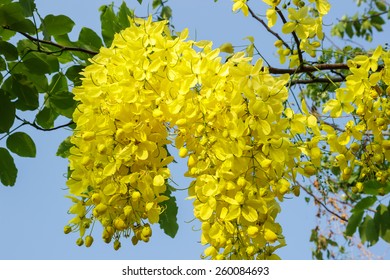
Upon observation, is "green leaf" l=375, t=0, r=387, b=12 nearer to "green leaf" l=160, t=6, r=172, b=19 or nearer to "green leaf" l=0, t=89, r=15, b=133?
"green leaf" l=160, t=6, r=172, b=19

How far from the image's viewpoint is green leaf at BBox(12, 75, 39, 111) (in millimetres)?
1708

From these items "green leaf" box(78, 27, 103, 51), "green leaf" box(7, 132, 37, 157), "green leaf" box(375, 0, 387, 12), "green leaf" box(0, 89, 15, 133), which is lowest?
"green leaf" box(7, 132, 37, 157)

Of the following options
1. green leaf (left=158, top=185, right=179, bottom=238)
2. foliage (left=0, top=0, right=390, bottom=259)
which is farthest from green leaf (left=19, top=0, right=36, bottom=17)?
green leaf (left=158, top=185, right=179, bottom=238)

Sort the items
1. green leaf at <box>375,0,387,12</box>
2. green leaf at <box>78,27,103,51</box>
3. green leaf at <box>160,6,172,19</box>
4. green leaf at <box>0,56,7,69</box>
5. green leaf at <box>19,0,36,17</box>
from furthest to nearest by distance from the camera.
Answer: green leaf at <box>375,0,387,12</box> → green leaf at <box>160,6,172,19</box> → green leaf at <box>78,27,103,51</box> → green leaf at <box>0,56,7,69</box> → green leaf at <box>19,0,36,17</box>

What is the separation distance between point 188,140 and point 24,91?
2.19 feet

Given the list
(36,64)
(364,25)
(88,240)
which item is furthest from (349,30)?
(88,240)

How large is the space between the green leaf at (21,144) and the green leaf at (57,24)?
0.34 m

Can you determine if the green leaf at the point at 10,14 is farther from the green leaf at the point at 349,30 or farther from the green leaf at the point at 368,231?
the green leaf at the point at 349,30

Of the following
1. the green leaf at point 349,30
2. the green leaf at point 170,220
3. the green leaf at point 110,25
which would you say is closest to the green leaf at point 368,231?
the green leaf at point 170,220

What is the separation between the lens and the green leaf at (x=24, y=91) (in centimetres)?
171

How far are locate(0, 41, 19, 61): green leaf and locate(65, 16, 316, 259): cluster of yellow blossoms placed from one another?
43cm

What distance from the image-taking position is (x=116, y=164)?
129cm
